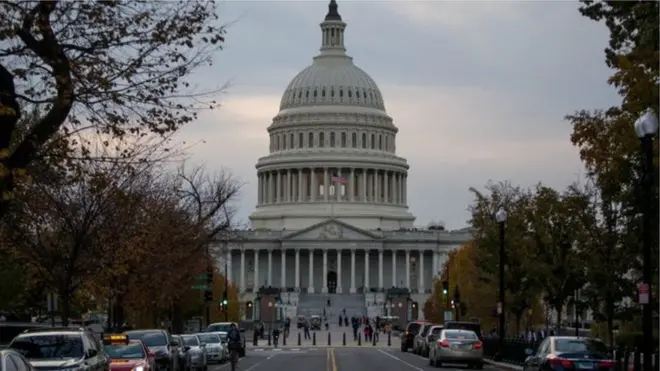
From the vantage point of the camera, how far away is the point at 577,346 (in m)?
33.3

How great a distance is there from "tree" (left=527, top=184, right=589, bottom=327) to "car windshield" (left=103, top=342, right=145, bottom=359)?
2746 cm

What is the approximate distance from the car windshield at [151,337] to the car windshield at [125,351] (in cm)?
459

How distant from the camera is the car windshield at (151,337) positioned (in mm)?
39609

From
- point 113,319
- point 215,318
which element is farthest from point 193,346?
point 215,318

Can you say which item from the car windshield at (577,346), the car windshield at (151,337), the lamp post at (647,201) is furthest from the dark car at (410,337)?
the lamp post at (647,201)

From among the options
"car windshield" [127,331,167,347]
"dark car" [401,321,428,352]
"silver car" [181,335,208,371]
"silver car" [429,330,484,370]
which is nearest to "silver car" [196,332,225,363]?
"silver car" [181,335,208,371]

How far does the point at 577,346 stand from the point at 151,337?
12.5 meters

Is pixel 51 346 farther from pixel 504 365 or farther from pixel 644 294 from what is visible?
pixel 504 365

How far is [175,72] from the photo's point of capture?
78.2ft

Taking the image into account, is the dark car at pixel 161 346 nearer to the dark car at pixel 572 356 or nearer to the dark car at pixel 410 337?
the dark car at pixel 572 356

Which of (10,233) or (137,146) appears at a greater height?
(137,146)

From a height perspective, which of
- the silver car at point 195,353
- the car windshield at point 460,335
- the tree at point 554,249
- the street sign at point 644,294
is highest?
the tree at point 554,249

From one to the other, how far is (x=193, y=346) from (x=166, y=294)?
1136 centimetres

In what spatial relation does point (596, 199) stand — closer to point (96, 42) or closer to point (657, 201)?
point (657, 201)
